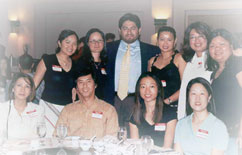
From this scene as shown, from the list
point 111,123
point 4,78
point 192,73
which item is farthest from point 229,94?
point 4,78

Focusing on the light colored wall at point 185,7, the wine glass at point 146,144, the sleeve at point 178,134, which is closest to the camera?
the wine glass at point 146,144

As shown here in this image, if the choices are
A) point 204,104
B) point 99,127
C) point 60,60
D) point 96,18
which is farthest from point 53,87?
point 96,18

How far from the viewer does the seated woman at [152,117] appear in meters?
2.92

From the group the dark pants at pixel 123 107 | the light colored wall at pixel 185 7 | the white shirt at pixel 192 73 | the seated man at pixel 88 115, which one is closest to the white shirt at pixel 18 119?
the seated man at pixel 88 115

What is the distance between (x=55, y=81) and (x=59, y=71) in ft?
0.42

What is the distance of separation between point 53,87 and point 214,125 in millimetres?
1926

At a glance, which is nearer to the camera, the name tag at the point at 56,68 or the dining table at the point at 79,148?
the dining table at the point at 79,148

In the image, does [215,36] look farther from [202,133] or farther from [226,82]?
[202,133]

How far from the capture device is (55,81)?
368 cm

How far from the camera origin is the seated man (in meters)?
3.13

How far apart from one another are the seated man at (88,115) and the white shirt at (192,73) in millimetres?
857

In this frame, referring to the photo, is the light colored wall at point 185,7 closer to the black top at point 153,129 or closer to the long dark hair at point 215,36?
the long dark hair at point 215,36

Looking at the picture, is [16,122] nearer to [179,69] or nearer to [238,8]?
[179,69]

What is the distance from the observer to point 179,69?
11.6ft
